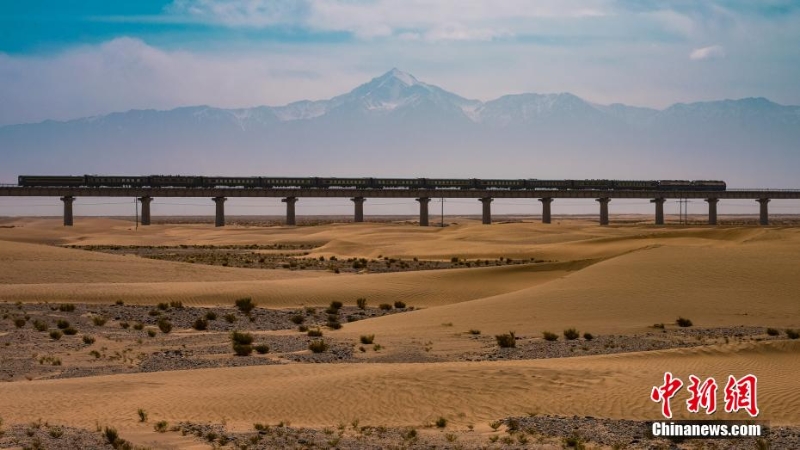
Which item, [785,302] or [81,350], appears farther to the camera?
[785,302]

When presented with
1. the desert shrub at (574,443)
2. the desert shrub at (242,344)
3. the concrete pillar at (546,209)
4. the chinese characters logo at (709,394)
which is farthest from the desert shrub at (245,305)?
the concrete pillar at (546,209)

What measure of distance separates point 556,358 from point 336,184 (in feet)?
302

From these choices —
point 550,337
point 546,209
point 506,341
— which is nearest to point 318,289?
point 550,337

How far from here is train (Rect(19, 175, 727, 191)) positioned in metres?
103

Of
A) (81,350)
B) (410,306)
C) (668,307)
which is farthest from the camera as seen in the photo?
(410,306)

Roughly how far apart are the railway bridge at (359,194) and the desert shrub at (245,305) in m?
72.7

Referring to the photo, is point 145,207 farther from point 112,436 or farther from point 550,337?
point 112,436

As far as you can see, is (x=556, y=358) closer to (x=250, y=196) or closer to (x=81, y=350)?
(x=81, y=350)

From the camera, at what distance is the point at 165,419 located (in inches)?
526

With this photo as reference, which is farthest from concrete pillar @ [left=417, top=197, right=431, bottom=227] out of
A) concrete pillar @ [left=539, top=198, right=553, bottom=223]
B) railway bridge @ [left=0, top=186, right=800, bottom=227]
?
concrete pillar @ [left=539, top=198, right=553, bottom=223]

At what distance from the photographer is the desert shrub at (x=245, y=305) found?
99.9 feet

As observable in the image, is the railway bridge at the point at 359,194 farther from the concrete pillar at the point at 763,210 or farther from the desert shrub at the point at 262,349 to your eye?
the desert shrub at the point at 262,349

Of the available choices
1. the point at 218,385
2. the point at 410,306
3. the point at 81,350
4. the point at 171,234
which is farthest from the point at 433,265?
the point at 171,234

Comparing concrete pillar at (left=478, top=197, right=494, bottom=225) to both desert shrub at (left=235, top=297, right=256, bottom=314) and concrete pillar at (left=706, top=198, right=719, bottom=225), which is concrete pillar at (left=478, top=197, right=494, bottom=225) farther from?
desert shrub at (left=235, top=297, right=256, bottom=314)
